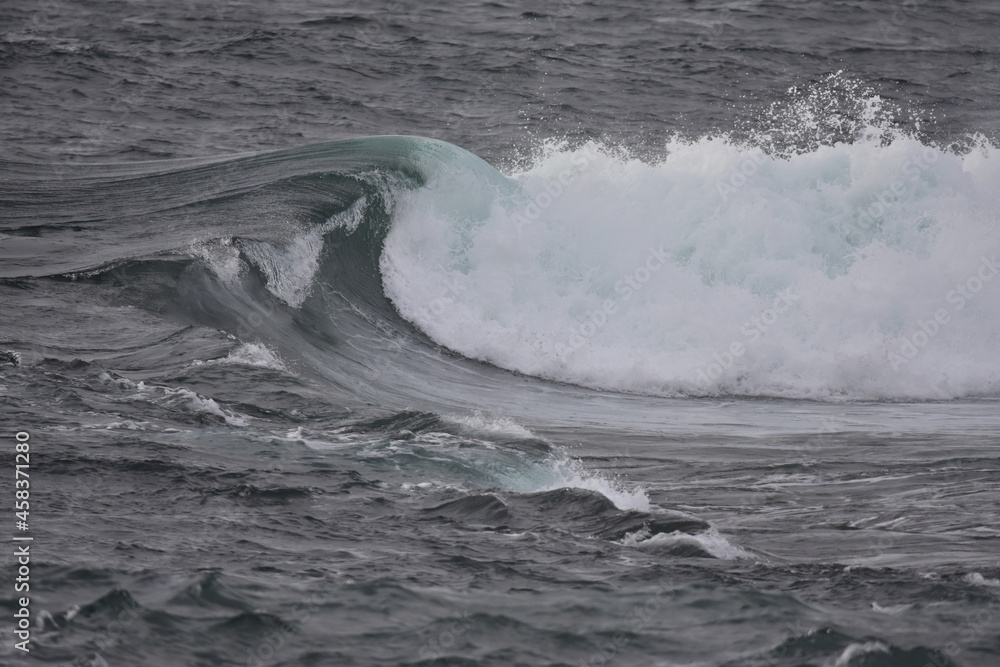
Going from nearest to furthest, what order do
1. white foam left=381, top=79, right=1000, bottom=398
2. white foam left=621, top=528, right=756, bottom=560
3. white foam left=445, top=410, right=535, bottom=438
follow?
white foam left=621, top=528, right=756, bottom=560 < white foam left=445, top=410, right=535, bottom=438 < white foam left=381, top=79, right=1000, bottom=398

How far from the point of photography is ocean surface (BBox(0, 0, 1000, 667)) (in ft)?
19.5

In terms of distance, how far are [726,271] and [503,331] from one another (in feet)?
9.67

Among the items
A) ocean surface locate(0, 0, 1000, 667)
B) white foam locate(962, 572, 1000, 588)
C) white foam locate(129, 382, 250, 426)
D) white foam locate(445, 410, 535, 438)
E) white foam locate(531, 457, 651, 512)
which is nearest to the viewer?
ocean surface locate(0, 0, 1000, 667)

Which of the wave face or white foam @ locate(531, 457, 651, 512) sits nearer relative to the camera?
white foam @ locate(531, 457, 651, 512)

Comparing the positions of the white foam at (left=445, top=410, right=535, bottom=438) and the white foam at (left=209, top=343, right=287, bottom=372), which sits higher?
the white foam at (left=209, top=343, right=287, bottom=372)

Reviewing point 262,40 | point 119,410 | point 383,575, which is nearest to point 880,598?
point 383,575

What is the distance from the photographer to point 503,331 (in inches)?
501

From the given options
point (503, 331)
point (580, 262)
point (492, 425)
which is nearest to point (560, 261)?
point (580, 262)

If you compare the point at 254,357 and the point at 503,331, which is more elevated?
the point at 503,331

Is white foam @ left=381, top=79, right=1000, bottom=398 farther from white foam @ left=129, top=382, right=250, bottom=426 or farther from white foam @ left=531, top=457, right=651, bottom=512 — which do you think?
white foam @ left=129, top=382, right=250, bottom=426

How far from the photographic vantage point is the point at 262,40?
2048 centimetres

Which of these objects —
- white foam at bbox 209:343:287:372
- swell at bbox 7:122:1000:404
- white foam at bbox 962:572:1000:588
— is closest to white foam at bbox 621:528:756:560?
white foam at bbox 962:572:1000:588

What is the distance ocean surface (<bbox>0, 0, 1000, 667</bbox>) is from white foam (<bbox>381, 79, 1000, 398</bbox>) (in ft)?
0.17

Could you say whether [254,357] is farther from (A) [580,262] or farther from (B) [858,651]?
(B) [858,651]
